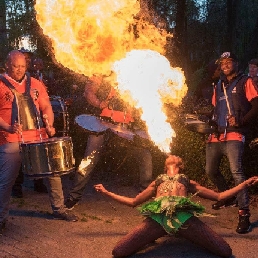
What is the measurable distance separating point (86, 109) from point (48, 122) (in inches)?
157

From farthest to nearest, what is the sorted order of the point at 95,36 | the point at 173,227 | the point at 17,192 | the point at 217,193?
1. the point at 17,192
2. the point at 95,36
3. the point at 217,193
4. the point at 173,227

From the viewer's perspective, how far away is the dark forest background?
327 inches

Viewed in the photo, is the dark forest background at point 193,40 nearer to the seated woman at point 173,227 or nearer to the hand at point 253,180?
the hand at point 253,180

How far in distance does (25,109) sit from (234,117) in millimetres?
2629

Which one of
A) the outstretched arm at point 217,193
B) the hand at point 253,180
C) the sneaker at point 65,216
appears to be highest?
the hand at point 253,180

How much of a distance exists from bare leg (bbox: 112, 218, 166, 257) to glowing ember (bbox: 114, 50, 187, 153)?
1487 millimetres

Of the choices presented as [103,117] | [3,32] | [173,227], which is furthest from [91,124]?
[3,32]

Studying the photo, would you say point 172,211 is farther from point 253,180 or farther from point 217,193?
point 253,180

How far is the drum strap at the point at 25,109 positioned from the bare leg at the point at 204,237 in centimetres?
227

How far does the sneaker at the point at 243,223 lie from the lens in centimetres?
598

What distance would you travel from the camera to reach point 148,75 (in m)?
6.56

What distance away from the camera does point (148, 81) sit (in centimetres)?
653

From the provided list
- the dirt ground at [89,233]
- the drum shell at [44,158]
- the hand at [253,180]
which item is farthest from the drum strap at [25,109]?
the hand at [253,180]

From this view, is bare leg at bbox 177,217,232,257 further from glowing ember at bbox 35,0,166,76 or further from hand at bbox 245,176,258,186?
glowing ember at bbox 35,0,166,76
